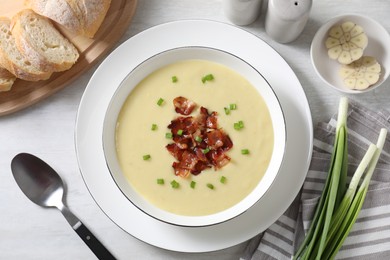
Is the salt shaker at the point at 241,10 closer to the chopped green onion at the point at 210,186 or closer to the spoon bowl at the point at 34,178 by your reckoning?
the chopped green onion at the point at 210,186

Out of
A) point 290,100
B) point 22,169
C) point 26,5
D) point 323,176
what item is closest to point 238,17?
point 290,100

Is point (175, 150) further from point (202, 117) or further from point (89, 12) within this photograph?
point (89, 12)

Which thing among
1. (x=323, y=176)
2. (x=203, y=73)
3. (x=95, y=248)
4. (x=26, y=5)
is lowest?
(x=95, y=248)

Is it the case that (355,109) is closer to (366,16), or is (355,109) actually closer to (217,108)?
(366,16)

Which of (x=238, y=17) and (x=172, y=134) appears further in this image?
(x=238, y=17)

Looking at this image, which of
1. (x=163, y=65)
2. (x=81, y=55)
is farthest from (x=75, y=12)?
(x=163, y=65)

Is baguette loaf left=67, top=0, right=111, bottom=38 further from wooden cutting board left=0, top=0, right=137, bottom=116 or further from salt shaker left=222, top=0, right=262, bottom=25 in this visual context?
→ salt shaker left=222, top=0, right=262, bottom=25

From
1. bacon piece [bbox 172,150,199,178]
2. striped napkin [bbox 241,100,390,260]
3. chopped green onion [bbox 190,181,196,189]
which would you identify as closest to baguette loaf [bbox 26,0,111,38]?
bacon piece [bbox 172,150,199,178]
